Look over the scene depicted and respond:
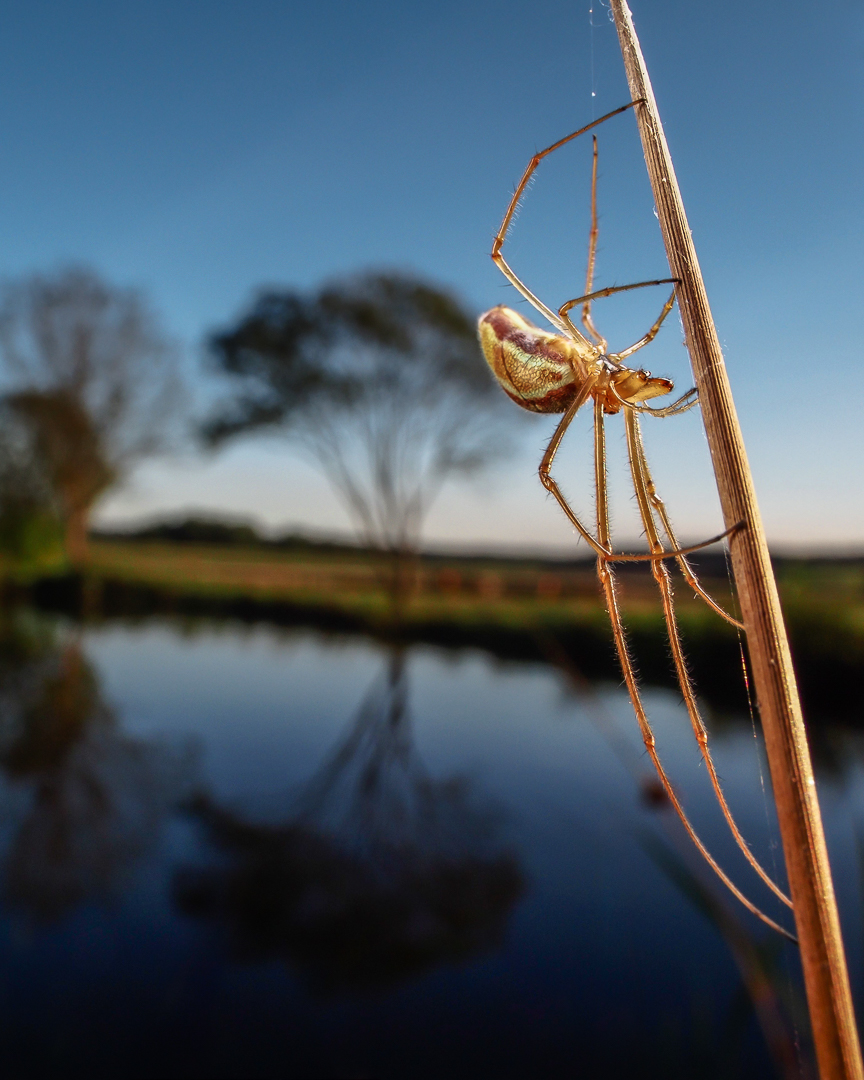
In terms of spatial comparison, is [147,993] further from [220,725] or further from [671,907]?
[220,725]

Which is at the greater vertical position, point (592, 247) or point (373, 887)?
point (592, 247)

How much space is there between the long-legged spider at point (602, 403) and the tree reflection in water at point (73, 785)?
362 cm

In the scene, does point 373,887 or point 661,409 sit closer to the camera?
point 661,409

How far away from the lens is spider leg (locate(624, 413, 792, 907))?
0.17 meters

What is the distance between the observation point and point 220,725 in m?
4.96

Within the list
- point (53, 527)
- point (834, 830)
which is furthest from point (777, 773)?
point (53, 527)

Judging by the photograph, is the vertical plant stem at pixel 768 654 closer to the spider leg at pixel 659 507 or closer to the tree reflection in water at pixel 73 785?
the spider leg at pixel 659 507

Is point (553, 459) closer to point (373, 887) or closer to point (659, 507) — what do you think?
point (659, 507)

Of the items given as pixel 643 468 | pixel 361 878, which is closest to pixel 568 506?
pixel 643 468

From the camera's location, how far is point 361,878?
3.42m

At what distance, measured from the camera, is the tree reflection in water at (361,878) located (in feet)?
9.10

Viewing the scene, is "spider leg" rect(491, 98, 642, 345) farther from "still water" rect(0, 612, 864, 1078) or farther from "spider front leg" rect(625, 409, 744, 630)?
"still water" rect(0, 612, 864, 1078)

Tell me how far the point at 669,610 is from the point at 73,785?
502cm

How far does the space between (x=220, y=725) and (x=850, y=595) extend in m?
4.51
